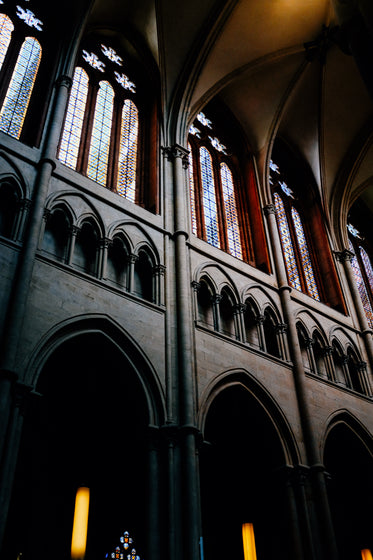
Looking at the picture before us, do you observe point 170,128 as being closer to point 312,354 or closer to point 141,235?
point 141,235

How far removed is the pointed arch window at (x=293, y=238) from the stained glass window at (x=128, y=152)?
16.5 ft

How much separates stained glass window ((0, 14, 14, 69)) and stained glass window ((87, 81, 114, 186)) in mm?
2381

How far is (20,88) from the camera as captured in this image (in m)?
12.1

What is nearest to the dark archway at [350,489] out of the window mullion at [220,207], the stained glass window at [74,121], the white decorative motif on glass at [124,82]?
the window mullion at [220,207]

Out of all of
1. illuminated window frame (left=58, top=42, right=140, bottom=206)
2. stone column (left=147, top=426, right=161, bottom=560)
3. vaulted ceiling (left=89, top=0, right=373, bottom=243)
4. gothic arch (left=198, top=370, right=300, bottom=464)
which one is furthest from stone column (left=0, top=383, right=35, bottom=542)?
vaulted ceiling (left=89, top=0, right=373, bottom=243)

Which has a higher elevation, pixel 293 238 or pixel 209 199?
pixel 293 238

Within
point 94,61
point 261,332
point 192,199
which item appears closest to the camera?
point 261,332

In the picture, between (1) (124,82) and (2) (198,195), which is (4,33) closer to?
(1) (124,82)

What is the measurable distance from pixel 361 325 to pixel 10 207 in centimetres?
1017


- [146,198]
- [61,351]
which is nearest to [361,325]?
[146,198]

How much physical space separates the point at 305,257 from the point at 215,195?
3.59 m

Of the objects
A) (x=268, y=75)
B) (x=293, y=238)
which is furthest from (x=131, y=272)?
(x=268, y=75)

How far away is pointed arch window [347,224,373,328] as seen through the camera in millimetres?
17656

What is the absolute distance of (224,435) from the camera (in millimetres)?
11984
